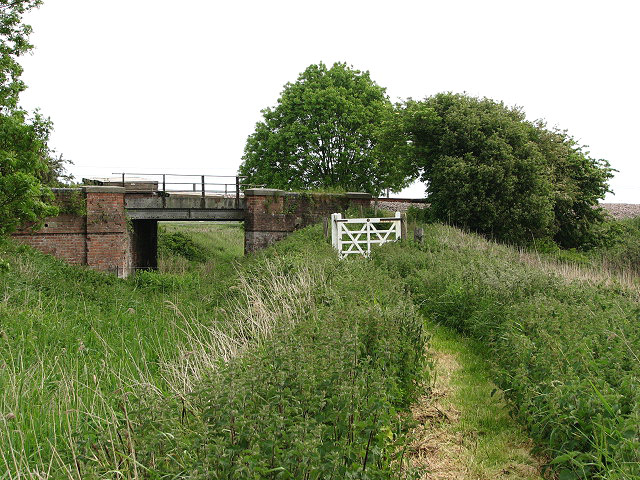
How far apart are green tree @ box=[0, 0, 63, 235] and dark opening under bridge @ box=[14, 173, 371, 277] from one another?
6.85 m

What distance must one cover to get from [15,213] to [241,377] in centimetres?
984

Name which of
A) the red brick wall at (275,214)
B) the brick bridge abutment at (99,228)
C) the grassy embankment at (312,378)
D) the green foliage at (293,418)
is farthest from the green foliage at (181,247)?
the green foliage at (293,418)

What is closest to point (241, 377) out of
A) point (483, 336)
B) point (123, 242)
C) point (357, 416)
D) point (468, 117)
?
point (357, 416)

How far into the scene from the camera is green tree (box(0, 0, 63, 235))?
10.4 meters

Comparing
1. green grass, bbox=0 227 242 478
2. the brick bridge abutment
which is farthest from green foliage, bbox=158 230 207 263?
green grass, bbox=0 227 242 478

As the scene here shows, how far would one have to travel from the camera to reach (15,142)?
35.9ft

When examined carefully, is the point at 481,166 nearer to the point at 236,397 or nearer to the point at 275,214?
the point at 275,214

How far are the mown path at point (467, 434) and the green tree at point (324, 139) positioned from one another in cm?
2435

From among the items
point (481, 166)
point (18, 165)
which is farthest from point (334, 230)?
point (481, 166)

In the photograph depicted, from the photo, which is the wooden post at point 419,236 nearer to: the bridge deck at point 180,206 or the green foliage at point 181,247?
the bridge deck at point 180,206

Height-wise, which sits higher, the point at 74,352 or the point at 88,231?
the point at 88,231

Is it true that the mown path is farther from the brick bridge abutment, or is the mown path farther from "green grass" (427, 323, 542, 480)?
the brick bridge abutment

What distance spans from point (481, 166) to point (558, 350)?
1748 centimetres

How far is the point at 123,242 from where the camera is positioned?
19844 millimetres
